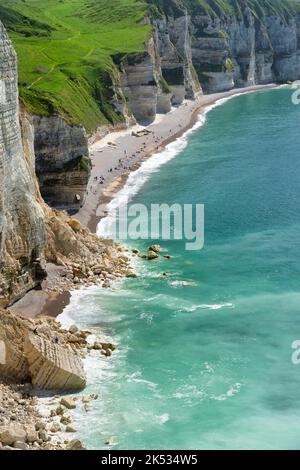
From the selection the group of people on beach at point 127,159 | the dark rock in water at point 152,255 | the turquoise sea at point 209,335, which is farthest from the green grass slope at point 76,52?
the turquoise sea at point 209,335

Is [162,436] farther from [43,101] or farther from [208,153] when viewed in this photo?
[208,153]

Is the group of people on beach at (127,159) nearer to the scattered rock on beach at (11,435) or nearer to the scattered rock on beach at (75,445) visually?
the scattered rock on beach at (11,435)

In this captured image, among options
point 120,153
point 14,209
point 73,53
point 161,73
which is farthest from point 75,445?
point 161,73

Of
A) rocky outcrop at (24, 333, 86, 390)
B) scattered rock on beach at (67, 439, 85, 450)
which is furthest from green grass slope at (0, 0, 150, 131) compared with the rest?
scattered rock on beach at (67, 439, 85, 450)

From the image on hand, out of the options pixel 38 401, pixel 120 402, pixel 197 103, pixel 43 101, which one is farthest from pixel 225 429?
pixel 197 103

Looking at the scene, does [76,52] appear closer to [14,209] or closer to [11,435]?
[14,209]
